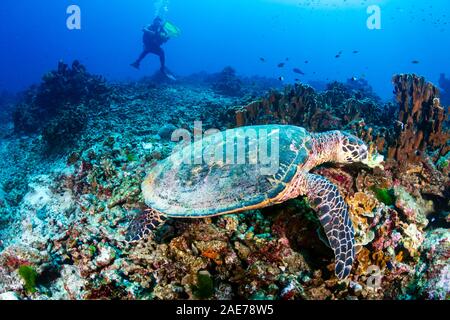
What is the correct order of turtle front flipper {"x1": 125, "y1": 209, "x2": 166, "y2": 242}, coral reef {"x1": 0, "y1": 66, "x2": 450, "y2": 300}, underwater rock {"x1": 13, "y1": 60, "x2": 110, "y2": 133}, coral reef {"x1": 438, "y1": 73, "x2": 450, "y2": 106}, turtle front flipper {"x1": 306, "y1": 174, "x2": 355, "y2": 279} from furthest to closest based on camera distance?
coral reef {"x1": 438, "y1": 73, "x2": 450, "y2": 106}
underwater rock {"x1": 13, "y1": 60, "x2": 110, "y2": 133}
turtle front flipper {"x1": 125, "y1": 209, "x2": 166, "y2": 242}
coral reef {"x1": 0, "y1": 66, "x2": 450, "y2": 300}
turtle front flipper {"x1": 306, "y1": 174, "x2": 355, "y2": 279}

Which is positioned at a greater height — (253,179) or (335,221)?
(253,179)

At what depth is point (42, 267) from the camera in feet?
12.2

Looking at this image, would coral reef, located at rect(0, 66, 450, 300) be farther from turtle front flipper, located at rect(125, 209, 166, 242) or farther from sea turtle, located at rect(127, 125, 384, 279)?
sea turtle, located at rect(127, 125, 384, 279)

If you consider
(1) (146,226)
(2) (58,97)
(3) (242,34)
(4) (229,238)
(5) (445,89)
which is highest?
(3) (242,34)

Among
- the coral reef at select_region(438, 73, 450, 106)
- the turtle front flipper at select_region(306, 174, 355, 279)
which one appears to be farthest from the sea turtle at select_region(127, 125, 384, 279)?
the coral reef at select_region(438, 73, 450, 106)

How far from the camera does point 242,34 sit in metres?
146

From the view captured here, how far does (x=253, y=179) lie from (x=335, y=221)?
1.13 m

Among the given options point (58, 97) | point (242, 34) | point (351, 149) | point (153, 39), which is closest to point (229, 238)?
point (351, 149)

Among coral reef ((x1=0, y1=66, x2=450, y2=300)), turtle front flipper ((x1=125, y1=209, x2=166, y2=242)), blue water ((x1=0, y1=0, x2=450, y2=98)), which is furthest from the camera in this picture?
blue water ((x1=0, y1=0, x2=450, y2=98))

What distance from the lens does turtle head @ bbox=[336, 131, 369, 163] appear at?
426 cm

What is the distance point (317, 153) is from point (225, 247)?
6.58 feet

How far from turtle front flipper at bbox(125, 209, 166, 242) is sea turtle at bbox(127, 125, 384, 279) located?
0.6 inches

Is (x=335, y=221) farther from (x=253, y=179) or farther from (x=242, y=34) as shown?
(x=242, y=34)
